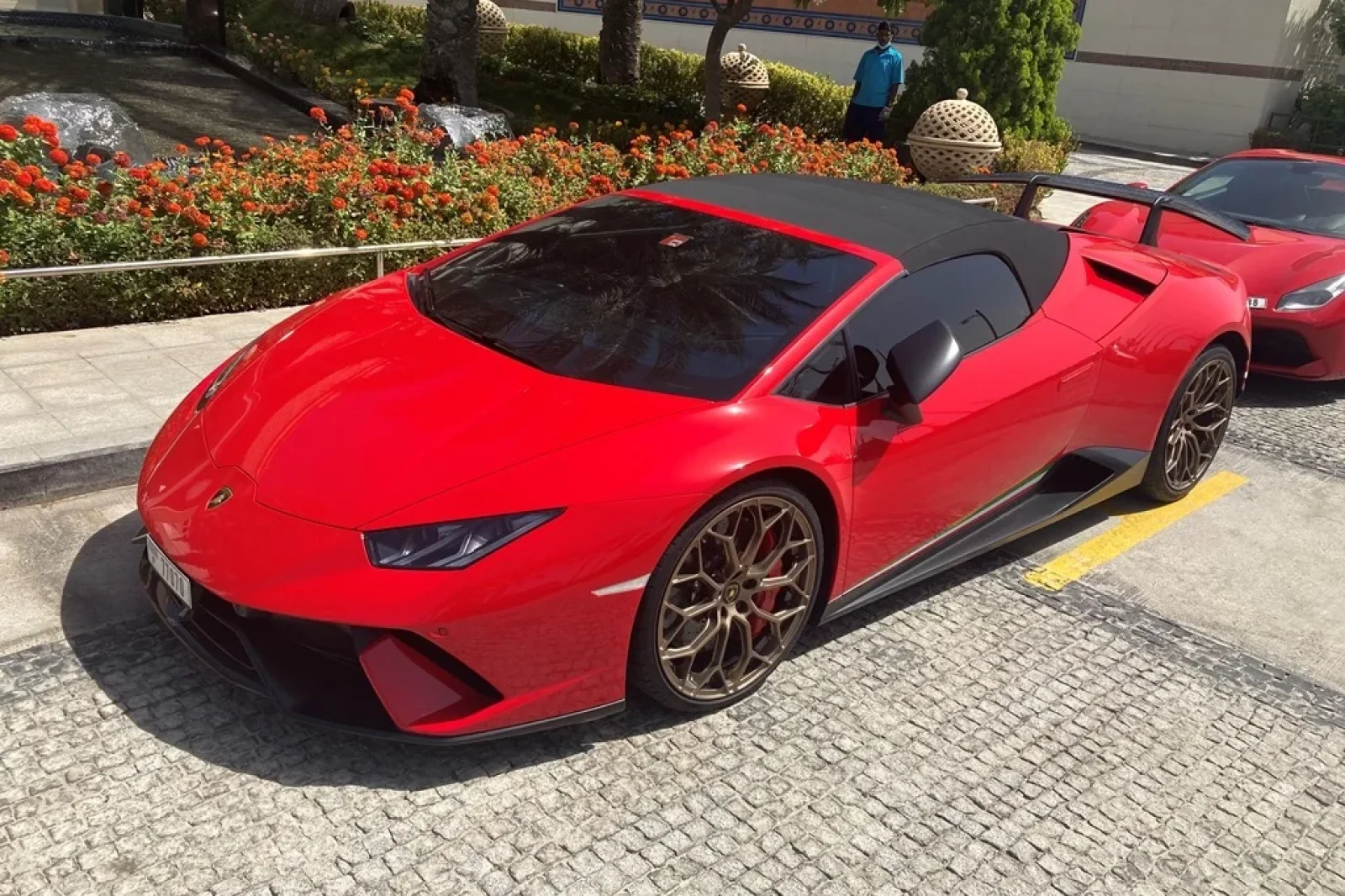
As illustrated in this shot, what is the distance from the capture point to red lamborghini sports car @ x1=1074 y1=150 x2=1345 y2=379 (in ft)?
22.6

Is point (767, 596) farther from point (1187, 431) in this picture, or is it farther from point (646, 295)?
point (1187, 431)

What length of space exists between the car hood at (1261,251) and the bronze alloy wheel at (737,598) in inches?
174

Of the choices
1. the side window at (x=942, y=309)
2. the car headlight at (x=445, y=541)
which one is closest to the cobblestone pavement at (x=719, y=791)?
the car headlight at (x=445, y=541)

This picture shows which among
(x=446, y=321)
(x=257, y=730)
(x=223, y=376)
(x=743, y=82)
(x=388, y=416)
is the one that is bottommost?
(x=257, y=730)

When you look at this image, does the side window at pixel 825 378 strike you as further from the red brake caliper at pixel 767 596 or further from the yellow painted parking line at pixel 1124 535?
the yellow painted parking line at pixel 1124 535

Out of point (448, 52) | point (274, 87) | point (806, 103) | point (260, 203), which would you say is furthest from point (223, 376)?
point (806, 103)

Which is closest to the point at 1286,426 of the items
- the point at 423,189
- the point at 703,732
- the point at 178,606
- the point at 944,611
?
the point at 944,611

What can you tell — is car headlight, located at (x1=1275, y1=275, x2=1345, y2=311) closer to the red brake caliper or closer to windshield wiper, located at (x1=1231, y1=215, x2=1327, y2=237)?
windshield wiper, located at (x1=1231, y1=215, x2=1327, y2=237)

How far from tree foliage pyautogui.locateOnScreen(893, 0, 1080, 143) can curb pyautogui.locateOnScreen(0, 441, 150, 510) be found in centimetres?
1076

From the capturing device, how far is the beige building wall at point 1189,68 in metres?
21.7

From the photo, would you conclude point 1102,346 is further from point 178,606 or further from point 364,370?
point 178,606

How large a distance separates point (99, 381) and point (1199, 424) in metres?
4.96

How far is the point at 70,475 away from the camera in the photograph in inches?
178

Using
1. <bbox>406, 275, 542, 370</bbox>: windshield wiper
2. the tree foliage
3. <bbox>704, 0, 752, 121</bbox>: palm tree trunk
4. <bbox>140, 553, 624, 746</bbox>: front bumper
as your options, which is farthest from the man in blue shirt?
<bbox>140, 553, 624, 746</bbox>: front bumper
